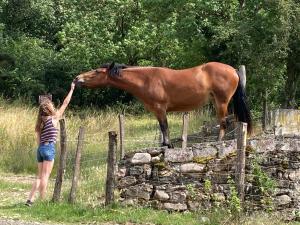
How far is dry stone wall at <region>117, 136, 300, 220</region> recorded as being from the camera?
1120 centimetres

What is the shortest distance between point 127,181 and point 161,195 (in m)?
0.70

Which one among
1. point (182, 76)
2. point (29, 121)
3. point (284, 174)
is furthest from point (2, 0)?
point (284, 174)

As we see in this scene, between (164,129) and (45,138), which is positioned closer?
(45,138)

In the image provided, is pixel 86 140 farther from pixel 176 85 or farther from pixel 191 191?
pixel 191 191

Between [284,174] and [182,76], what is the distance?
9.61 feet

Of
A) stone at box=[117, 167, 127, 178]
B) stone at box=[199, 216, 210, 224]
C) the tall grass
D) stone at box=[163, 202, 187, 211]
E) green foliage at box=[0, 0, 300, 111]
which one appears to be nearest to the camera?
stone at box=[199, 216, 210, 224]

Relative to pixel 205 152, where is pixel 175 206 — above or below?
below

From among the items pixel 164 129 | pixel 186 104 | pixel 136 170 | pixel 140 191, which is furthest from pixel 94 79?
pixel 140 191

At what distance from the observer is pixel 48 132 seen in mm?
12078

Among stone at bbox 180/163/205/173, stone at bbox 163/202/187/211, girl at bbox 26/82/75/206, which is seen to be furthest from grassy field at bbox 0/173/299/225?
stone at bbox 180/163/205/173

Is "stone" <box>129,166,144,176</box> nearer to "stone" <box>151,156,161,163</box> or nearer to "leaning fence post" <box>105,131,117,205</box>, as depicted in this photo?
"stone" <box>151,156,161,163</box>

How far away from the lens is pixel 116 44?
35.8 meters

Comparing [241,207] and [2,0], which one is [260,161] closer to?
[241,207]

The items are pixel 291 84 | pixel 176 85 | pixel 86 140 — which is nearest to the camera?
pixel 176 85
